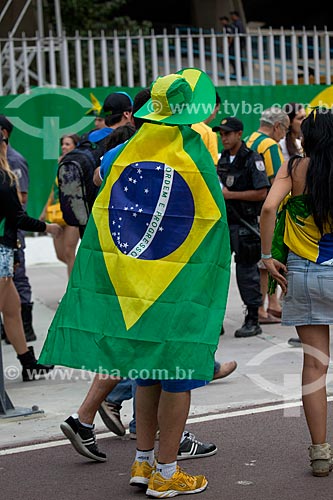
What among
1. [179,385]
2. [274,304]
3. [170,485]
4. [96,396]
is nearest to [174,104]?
[179,385]

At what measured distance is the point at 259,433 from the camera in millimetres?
5996

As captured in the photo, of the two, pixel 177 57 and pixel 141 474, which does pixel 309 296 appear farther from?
pixel 177 57

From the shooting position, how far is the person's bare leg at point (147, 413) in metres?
4.95

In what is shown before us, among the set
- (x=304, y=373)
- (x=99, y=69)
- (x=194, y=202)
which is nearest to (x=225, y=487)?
(x=304, y=373)

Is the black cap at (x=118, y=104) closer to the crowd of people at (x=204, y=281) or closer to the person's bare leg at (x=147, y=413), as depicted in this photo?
the crowd of people at (x=204, y=281)

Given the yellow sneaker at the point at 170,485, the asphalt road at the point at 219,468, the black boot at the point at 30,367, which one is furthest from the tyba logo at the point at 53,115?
the yellow sneaker at the point at 170,485

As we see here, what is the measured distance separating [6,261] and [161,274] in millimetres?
2545

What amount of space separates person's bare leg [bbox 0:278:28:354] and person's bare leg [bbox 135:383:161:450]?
2411mm

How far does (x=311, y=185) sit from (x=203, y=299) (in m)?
0.87

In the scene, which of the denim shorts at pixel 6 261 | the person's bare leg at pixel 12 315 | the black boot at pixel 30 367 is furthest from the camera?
the black boot at pixel 30 367

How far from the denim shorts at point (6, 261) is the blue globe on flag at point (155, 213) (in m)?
2.36

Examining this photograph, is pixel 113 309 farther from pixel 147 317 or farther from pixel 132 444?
pixel 132 444

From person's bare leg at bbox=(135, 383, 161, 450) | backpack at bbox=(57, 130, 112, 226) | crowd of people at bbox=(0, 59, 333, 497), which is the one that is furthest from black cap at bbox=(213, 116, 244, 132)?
person's bare leg at bbox=(135, 383, 161, 450)

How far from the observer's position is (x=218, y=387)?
285 inches
